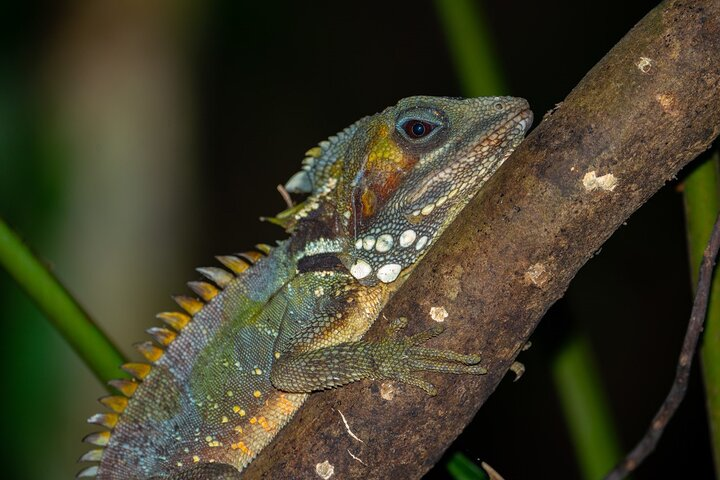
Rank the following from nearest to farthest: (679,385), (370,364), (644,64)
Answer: (679,385)
(644,64)
(370,364)

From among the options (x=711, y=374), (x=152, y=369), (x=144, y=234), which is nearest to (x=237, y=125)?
(x=144, y=234)

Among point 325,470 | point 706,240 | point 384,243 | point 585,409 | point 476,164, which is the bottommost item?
point 585,409

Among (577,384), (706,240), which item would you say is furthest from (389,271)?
(706,240)

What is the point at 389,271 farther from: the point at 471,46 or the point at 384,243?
the point at 471,46

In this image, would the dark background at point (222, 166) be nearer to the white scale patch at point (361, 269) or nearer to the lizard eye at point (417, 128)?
the white scale patch at point (361, 269)

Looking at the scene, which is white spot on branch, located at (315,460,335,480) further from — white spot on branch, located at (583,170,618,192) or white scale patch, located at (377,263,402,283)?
white spot on branch, located at (583,170,618,192)

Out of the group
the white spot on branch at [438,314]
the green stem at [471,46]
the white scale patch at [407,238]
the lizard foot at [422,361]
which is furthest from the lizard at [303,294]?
the white spot on branch at [438,314]

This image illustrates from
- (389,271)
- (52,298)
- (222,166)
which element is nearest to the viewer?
(52,298)

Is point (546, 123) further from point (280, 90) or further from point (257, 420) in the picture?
point (280, 90)
